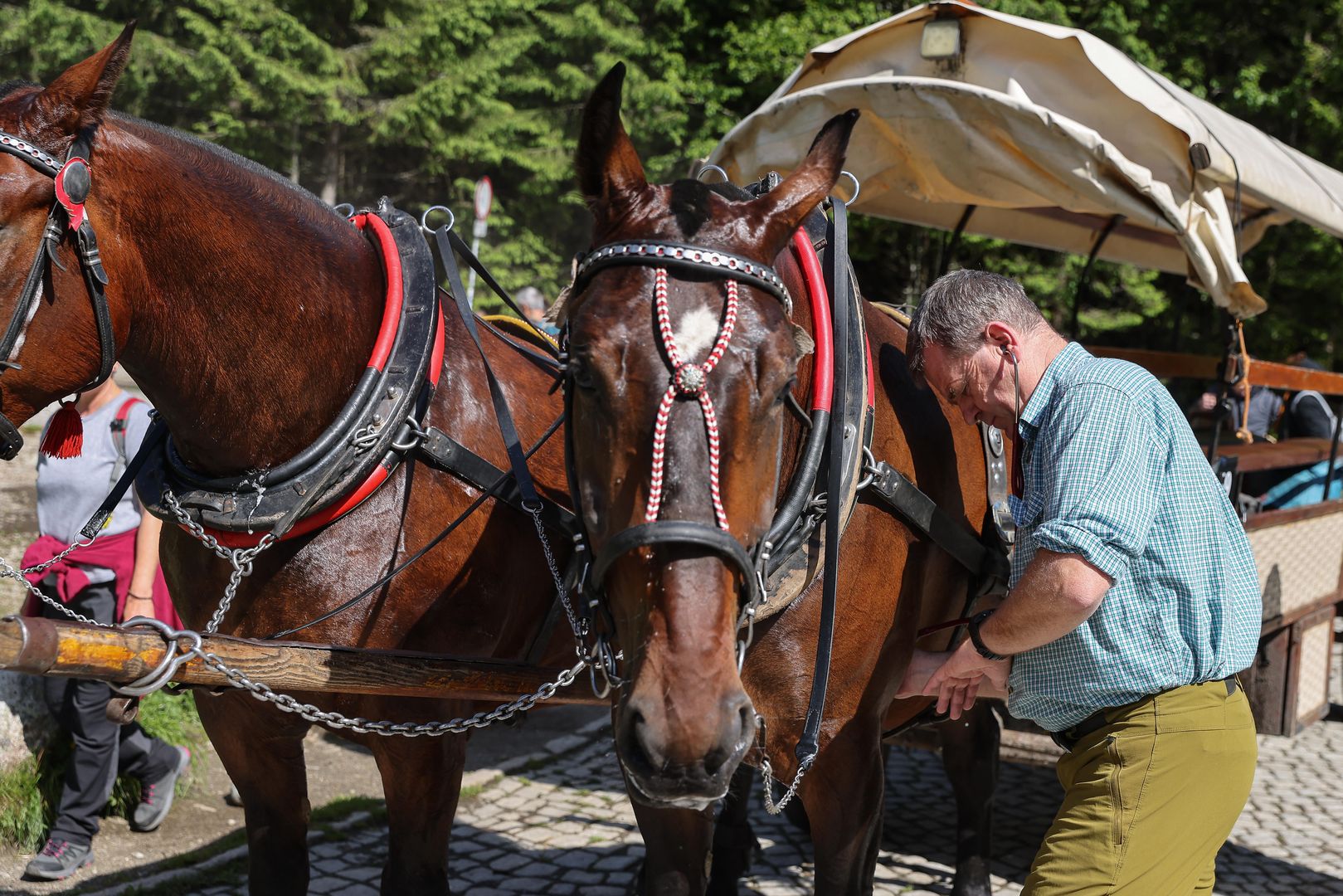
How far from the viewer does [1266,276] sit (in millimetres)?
15188

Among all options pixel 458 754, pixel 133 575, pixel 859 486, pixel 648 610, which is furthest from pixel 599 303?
pixel 133 575

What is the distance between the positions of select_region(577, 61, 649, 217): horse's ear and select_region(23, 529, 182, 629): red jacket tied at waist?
2.90m

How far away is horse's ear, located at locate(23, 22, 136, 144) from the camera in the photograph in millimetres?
2051

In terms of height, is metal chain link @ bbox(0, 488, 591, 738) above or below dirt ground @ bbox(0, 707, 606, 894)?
above

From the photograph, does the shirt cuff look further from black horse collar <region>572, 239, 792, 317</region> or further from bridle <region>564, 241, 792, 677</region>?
black horse collar <region>572, 239, 792, 317</region>

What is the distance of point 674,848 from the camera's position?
7.72 ft

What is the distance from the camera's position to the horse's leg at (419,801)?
2.52 metres

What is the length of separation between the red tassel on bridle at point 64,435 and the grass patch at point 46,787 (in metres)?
2.06

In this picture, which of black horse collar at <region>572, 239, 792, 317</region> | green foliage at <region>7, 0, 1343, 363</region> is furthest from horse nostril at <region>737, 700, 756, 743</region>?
green foliage at <region>7, 0, 1343, 363</region>

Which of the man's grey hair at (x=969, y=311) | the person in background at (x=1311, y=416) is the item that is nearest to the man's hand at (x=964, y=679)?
the man's grey hair at (x=969, y=311)

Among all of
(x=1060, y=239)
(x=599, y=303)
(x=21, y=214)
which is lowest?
(x=599, y=303)

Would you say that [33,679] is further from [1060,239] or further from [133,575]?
[1060,239]

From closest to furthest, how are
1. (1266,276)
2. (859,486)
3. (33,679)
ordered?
1. (859,486)
2. (33,679)
3. (1266,276)

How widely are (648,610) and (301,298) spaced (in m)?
1.13
